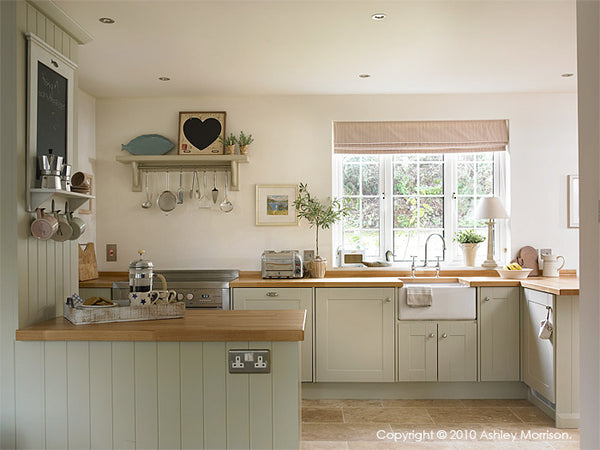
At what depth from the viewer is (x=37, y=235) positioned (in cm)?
223

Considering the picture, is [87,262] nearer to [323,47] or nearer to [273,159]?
[273,159]

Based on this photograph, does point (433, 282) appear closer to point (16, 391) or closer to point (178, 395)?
point (178, 395)

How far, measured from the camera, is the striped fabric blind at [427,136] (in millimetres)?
4633

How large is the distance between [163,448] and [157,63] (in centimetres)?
263

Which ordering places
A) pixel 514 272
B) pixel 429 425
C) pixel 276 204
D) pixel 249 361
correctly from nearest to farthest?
pixel 249 361
pixel 429 425
pixel 514 272
pixel 276 204

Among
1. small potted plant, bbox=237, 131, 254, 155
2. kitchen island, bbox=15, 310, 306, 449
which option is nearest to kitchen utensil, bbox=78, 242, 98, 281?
small potted plant, bbox=237, 131, 254, 155

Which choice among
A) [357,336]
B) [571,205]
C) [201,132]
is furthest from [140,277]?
[571,205]

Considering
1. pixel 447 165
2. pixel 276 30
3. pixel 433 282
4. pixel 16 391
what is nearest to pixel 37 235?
pixel 16 391

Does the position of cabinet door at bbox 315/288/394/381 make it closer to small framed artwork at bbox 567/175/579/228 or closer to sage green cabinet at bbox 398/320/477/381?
sage green cabinet at bbox 398/320/477/381

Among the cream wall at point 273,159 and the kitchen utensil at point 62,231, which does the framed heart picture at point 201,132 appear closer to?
the cream wall at point 273,159

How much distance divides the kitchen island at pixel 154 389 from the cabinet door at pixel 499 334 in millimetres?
2438

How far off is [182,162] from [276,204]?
904 mm

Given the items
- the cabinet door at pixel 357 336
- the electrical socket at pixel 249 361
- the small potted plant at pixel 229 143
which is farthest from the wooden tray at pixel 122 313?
the small potted plant at pixel 229 143

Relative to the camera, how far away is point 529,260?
453 centimetres
